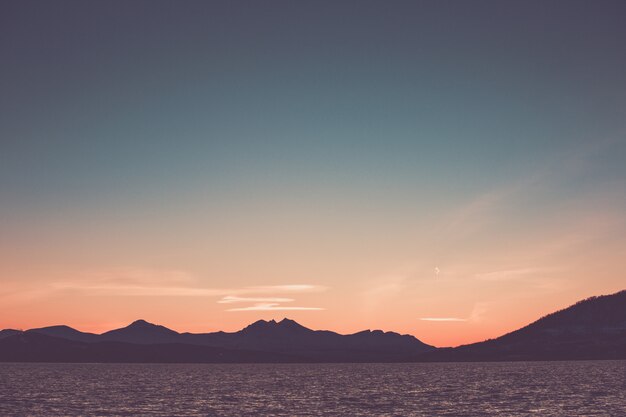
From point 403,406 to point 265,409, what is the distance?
79.9 ft

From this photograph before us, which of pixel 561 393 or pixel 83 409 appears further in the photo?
pixel 561 393

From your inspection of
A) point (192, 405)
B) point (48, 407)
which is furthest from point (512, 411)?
point (48, 407)

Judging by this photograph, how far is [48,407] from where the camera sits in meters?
113

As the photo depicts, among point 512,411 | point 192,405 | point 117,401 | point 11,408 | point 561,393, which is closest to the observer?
point 512,411

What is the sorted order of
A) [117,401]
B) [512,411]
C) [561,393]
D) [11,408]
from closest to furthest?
1. [512,411]
2. [11,408]
3. [117,401]
4. [561,393]

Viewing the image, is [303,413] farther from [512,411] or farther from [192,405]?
[512,411]

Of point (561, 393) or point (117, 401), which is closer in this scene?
point (117, 401)

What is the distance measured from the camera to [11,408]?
109438 millimetres

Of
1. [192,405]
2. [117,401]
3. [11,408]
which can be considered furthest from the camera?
[117,401]

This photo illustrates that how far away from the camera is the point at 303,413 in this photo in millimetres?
103750

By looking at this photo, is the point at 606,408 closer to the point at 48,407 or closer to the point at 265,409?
the point at 265,409

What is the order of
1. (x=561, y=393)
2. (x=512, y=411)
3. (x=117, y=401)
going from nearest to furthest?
(x=512, y=411), (x=117, y=401), (x=561, y=393)

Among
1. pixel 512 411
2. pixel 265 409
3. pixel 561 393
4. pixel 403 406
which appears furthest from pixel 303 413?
pixel 561 393

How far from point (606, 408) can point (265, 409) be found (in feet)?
185
